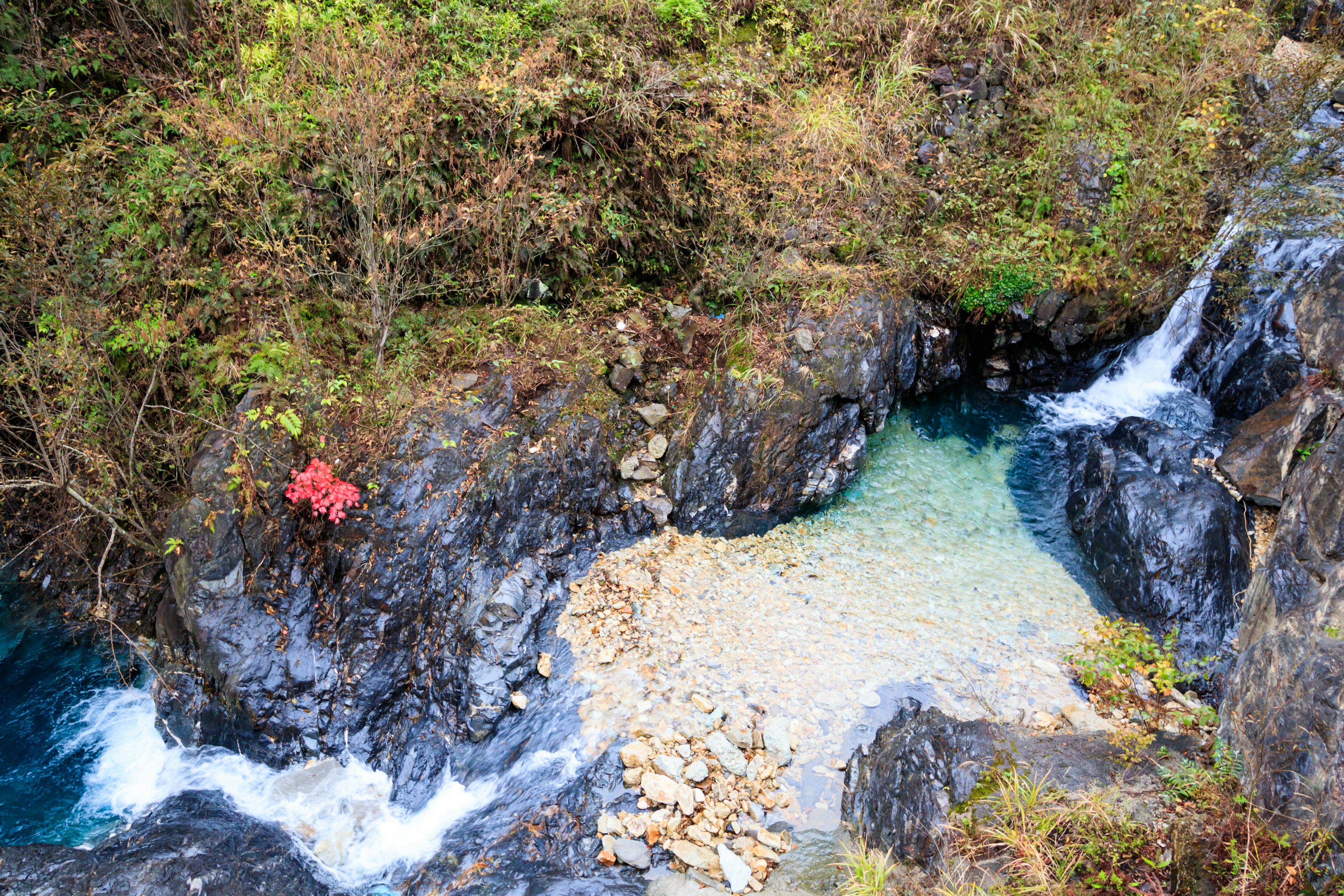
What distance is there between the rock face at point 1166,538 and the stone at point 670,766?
5.10m

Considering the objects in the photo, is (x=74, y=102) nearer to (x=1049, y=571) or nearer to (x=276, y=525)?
(x=276, y=525)

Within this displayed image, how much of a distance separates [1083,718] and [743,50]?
29.8 feet

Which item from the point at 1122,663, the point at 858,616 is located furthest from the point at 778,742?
the point at 1122,663

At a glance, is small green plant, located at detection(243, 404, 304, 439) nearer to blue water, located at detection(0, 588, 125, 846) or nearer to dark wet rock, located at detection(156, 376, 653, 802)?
dark wet rock, located at detection(156, 376, 653, 802)

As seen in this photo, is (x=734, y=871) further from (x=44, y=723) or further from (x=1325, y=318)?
(x=1325, y=318)

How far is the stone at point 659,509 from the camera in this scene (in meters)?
7.41

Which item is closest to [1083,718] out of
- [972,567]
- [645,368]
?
[972,567]

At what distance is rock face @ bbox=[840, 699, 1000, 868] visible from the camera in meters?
4.37

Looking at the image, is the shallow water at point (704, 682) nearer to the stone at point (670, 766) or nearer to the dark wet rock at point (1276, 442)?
the stone at point (670, 766)

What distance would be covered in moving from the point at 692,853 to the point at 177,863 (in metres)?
4.01

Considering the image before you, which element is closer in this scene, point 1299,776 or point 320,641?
point 1299,776

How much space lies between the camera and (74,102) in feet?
22.7

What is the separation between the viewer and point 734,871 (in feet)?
14.8

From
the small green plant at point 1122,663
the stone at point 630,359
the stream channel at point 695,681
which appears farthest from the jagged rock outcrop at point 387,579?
the small green plant at point 1122,663
